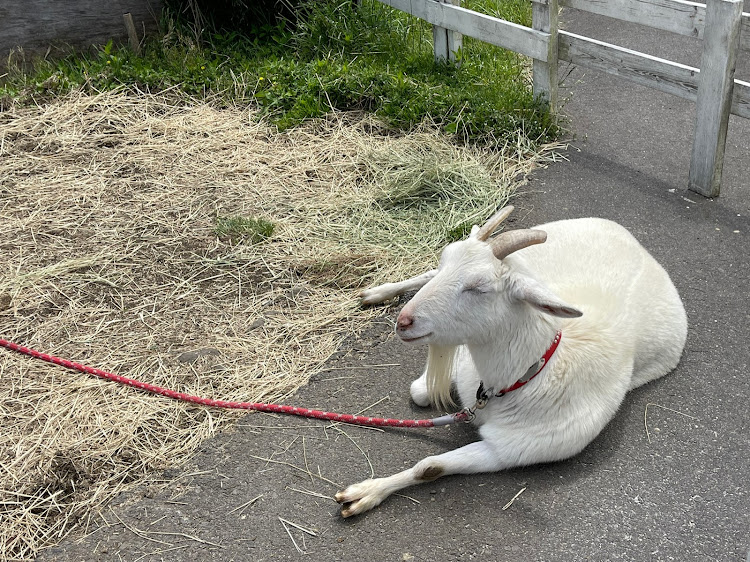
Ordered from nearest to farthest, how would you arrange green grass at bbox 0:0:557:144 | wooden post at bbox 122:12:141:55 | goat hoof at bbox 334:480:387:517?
1. goat hoof at bbox 334:480:387:517
2. green grass at bbox 0:0:557:144
3. wooden post at bbox 122:12:141:55

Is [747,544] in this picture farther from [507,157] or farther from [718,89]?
[507,157]

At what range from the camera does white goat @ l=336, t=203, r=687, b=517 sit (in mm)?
3227

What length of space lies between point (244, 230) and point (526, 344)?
244 cm

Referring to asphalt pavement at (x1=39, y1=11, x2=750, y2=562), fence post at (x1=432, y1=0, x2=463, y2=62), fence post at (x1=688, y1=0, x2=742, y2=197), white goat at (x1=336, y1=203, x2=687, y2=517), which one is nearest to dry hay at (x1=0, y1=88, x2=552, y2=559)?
asphalt pavement at (x1=39, y1=11, x2=750, y2=562)

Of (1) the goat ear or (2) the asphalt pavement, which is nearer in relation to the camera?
(1) the goat ear

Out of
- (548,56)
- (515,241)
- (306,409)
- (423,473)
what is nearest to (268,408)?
(306,409)

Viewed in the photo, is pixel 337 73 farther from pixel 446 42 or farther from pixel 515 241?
pixel 515 241

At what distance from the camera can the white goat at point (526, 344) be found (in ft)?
10.6

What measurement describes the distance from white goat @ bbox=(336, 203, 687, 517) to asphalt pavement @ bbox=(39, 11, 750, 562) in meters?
0.13

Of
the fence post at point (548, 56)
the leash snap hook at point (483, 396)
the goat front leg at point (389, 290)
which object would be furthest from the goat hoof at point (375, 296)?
the fence post at point (548, 56)

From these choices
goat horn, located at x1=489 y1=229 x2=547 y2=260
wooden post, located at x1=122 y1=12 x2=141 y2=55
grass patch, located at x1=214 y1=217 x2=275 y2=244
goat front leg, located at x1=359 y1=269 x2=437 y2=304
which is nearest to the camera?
goat horn, located at x1=489 y1=229 x2=547 y2=260

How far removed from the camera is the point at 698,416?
3754mm

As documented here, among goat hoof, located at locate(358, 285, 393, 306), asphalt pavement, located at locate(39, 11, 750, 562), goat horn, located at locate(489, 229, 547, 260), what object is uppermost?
goat horn, located at locate(489, 229, 547, 260)

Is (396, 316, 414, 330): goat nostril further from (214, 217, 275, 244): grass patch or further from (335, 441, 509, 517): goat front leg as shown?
(214, 217, 275, 244): grass patch
